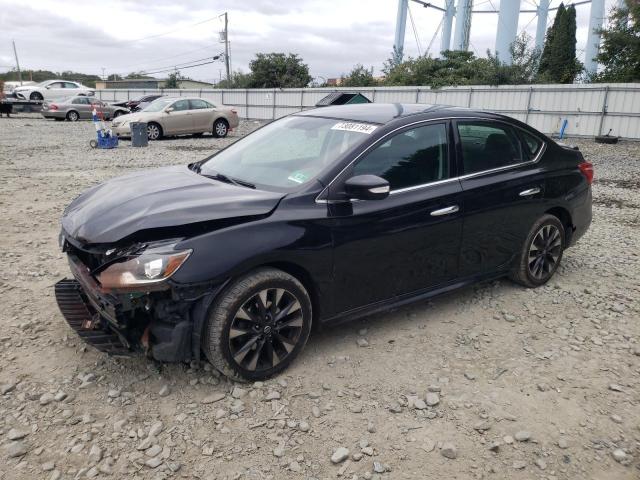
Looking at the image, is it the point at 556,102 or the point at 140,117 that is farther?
the point at 556,102

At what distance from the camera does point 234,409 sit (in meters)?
2.96

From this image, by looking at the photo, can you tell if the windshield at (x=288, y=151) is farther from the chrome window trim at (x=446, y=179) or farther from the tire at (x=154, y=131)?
the tire at (x=154, y=131)

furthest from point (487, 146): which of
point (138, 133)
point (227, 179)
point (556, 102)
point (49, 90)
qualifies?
point (49, 90)

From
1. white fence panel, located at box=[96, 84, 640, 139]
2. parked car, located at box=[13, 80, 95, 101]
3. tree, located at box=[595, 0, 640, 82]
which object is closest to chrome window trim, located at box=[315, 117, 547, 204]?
white fence panel, located at box=[96, 84, 640, 139]

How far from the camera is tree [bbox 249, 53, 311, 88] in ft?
132

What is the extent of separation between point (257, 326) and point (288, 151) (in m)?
1.46

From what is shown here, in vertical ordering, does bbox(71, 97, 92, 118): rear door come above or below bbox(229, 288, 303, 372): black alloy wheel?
above

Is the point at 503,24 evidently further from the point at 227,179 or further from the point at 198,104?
the point at 227,179

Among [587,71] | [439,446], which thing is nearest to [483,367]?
[439,446]

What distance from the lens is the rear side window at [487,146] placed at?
4057mm

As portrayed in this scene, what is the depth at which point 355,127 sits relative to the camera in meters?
3.75

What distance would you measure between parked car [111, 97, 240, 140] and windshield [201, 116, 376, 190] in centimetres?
1439

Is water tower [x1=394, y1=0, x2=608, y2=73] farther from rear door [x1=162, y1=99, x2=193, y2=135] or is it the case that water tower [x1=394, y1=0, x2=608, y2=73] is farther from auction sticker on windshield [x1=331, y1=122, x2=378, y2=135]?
auction sticker on windshield [x1=331, y1=122, x2=378, y2=135]

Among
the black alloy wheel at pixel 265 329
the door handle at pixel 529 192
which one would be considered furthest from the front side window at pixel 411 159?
the black alloy wheel at pixel 265 329
